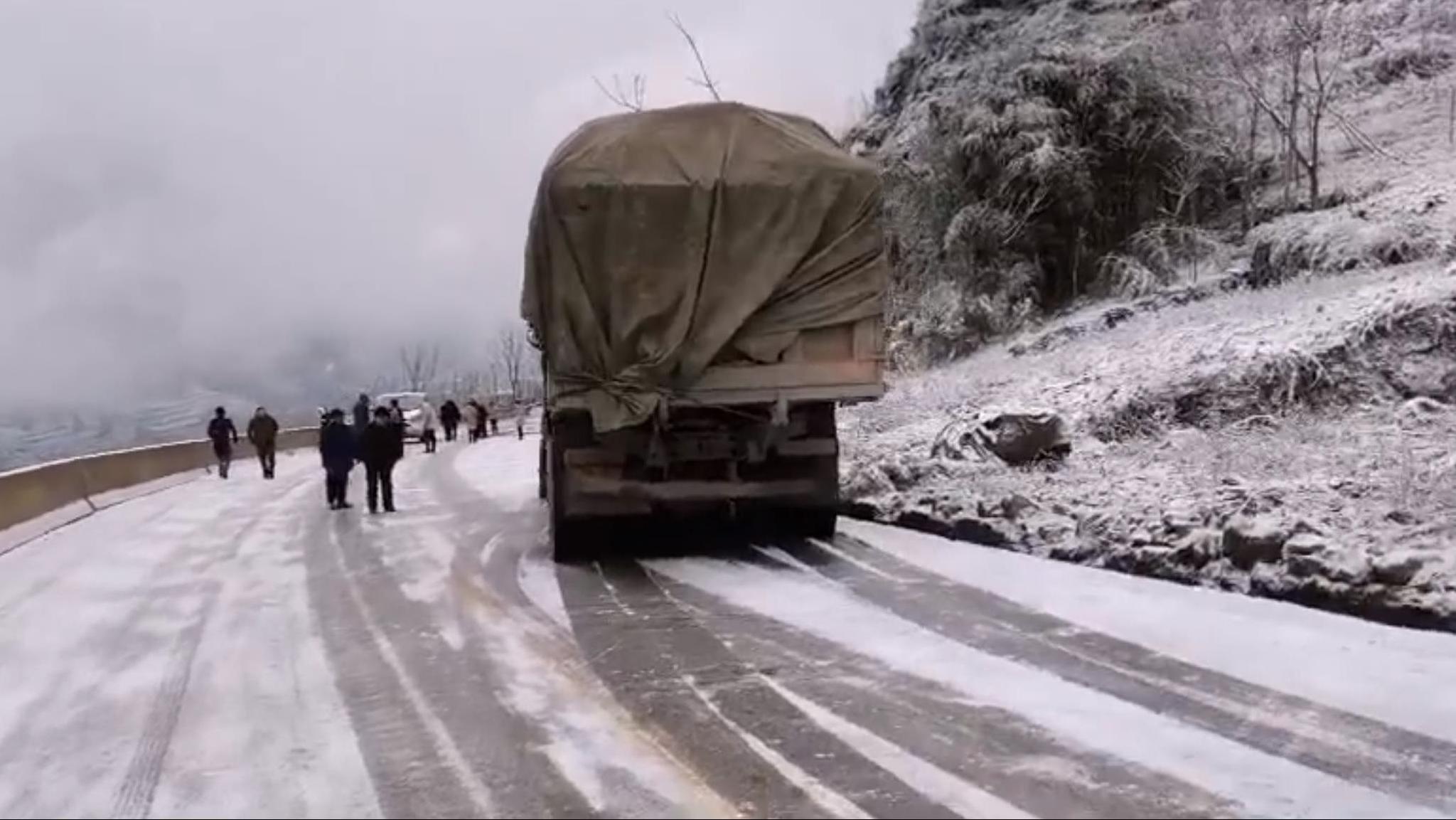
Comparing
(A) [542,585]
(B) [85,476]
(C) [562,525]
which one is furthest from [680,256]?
(B) [85,476]

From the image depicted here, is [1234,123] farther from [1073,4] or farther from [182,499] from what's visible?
[182,499]

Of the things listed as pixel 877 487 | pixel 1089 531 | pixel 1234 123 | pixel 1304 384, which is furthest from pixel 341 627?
pixel 1234 123

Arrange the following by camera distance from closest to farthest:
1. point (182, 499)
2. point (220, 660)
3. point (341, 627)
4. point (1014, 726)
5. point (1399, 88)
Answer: point (1014, 726) < point (220, 660) < point (341, 627) < point (182, 499) < point (1399, 88)

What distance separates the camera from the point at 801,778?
529 centimetres

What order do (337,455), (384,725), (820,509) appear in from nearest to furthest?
1. (384,725)
2. (820,509)
3. (337,455)

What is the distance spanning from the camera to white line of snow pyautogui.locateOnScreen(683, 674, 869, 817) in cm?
491

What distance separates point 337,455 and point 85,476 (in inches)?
215

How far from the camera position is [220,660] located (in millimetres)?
7957

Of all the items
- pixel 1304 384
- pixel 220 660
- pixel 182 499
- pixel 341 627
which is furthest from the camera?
pixel 182 499

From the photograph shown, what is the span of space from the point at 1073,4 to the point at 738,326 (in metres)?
28.2

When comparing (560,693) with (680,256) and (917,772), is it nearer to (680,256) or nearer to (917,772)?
(917,772)

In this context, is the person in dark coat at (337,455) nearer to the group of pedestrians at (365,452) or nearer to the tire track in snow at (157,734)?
the group of pedestrians at (365,452)

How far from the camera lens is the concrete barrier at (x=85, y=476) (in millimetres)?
16844

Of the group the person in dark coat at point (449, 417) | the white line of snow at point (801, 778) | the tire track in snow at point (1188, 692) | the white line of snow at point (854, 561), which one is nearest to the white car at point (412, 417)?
the person in dark coat at point (449, 417)
